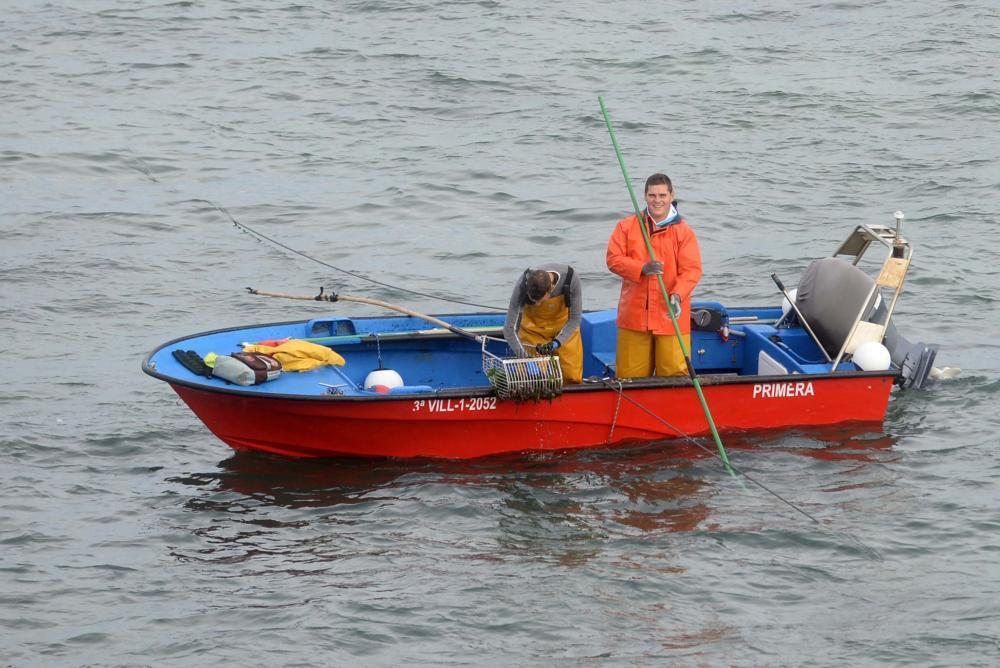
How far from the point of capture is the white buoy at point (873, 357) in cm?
1134

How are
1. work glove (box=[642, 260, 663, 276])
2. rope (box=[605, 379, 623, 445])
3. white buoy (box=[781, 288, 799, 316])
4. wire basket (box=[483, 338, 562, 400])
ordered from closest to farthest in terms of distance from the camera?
wire basket (box=[483, 338, 562, 400]) < work glove (box=[642, 260, 663, 276]) < rope (box=[605, 379, 623, 445]) < white buoy (box=[781, 288, 799, 316])

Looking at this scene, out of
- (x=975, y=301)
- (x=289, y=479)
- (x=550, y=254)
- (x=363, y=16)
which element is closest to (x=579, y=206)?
(x=550, y=254)

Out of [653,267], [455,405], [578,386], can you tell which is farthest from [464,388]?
[653,267]

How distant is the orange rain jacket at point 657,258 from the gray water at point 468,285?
1061 millimetres

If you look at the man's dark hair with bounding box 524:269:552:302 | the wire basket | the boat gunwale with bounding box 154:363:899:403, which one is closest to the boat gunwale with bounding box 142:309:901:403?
the boat gunwale with bounding box 154:363:899:403

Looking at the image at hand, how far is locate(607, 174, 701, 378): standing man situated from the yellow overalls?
0.45 meters

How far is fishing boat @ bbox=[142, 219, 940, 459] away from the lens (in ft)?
34.1

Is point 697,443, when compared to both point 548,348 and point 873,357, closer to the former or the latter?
point 548,348

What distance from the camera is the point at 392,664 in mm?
8242

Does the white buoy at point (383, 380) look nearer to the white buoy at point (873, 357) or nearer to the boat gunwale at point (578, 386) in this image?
the boat gunwale at point (578, 386)

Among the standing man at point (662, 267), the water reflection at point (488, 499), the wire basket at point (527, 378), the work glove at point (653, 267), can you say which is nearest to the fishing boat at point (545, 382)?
the wire basket at point (527, 378)

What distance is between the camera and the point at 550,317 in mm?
10945

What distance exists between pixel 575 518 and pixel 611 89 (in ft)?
46.3

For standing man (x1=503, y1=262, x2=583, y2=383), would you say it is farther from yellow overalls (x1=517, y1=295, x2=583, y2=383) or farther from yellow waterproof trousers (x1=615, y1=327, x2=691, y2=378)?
yellow waterproof trousers (x1=615, y1=327, x2=691, y2=378)
